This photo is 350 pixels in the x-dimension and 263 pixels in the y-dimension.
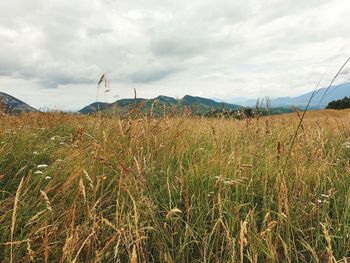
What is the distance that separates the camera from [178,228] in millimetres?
2244

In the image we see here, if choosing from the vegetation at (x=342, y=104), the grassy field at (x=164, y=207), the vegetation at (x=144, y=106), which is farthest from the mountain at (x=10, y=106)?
the vegetation at (x=342, y=104)

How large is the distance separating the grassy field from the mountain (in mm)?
2463

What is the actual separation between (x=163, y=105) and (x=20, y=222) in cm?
280

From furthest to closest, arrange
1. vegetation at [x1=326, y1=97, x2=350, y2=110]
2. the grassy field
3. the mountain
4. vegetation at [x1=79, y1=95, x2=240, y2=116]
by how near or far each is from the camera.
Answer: vegetation at [x1=326, y1=97, x2=350, y2=110] < the mountain < vegetation at [x1=79, y1=95, x2=240, y2=116] < the grassy field

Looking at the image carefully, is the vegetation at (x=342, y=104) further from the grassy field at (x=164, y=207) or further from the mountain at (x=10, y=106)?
the grassy field at (x=164, y=207)

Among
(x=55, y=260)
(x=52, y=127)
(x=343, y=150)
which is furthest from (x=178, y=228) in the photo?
(x=52, y=127)

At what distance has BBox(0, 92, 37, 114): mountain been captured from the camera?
6.11m

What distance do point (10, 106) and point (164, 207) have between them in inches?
236

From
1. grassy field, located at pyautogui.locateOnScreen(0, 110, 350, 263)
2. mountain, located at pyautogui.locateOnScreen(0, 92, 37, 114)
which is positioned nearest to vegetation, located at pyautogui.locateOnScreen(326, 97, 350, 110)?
mountain, located at pyautogui.locateOnScreen(0, 92, 37, 114)

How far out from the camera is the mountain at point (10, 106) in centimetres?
611

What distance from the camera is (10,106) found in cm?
691

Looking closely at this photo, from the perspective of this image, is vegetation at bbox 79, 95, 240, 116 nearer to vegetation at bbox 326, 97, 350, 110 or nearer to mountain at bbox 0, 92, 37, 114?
mountain at bbox 0, 92, 37, 114

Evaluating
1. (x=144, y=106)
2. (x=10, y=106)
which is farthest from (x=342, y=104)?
(x=144, y=106)

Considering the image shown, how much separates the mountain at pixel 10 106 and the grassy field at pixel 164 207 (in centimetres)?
246
